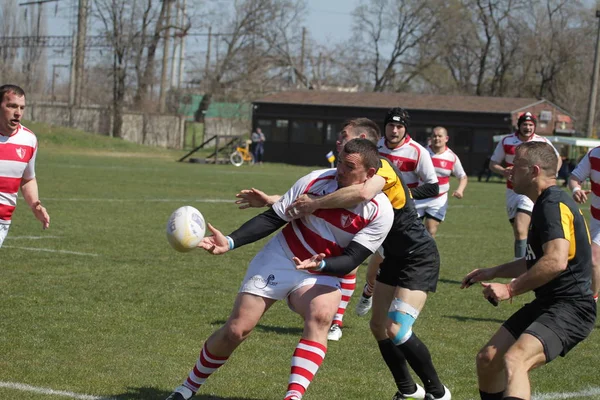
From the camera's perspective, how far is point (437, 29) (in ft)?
217

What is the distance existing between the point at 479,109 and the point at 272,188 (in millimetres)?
23137

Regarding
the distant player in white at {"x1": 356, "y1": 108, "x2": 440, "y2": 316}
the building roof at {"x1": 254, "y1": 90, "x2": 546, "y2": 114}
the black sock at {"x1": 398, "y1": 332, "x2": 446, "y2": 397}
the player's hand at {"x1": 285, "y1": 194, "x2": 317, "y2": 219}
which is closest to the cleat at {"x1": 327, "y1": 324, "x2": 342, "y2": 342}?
the distant player in white at {"x1": 356, "y1": 108, "x2": 440, "y2": 316}

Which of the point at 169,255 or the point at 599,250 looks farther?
the point at 169,255

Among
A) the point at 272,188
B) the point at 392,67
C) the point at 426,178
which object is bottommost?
the point at 272,188

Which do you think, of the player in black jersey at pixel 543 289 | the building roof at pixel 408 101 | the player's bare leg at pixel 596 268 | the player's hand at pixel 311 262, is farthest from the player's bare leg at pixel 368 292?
the building roof at pixel 408 101

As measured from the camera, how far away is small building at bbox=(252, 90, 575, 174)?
151ft

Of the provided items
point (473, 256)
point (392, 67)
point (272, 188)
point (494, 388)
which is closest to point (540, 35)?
point (392, 67)

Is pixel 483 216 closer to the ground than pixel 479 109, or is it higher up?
closer to the ground

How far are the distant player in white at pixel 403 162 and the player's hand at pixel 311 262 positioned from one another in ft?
10.7

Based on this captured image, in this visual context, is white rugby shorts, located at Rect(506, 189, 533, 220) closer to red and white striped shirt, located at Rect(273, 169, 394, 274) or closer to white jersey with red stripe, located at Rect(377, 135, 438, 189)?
white jersey with red stripe, located at Rect(377, 135, 438, 189)

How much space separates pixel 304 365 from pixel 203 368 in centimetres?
69

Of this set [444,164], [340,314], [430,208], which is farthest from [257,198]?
[444,164]

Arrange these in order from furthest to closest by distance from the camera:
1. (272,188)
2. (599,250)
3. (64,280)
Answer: (272,188) → (64,280) → (599,250)

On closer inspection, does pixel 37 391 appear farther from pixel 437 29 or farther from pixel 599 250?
pixel 437 29
